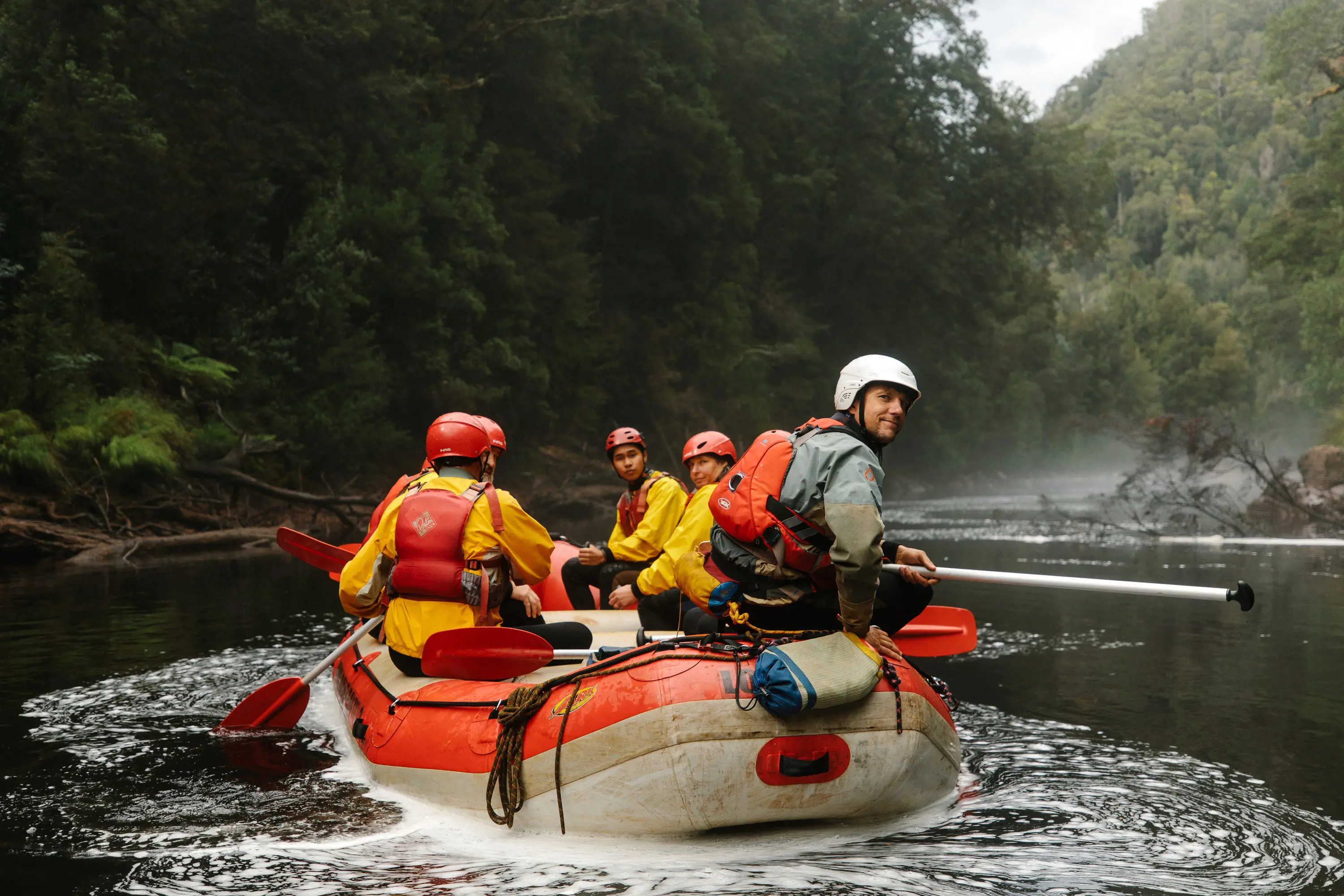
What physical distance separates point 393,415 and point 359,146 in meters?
4.65

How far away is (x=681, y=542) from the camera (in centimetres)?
648

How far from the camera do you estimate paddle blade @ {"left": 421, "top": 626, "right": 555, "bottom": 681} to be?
5.29 m

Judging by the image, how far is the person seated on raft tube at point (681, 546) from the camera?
6.46m

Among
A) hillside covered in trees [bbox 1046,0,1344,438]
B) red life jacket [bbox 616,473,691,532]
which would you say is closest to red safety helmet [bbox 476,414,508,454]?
red life jacket [bbox 616,473,691,532]

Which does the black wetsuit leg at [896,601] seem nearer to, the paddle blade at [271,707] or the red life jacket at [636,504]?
the red life jacket at [636,504]

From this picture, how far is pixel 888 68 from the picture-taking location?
3781 cm

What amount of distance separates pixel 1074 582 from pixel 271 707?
4248 mm

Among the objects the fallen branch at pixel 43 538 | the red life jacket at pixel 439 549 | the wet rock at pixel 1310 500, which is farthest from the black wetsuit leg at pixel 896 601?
the wet rock at pixel 1310 500

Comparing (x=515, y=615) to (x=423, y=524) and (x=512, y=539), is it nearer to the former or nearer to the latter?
(x=512, y=539)

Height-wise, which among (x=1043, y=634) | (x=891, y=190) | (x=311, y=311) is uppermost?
(x=891, y=190)

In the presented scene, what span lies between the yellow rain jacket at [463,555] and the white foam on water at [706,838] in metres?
0.73

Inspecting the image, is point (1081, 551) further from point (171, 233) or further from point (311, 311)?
point (171, 233)

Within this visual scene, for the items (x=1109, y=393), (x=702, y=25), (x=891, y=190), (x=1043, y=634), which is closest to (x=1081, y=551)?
(x=1043, y=634)

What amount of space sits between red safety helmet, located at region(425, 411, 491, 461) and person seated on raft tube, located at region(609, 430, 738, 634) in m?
1.23
